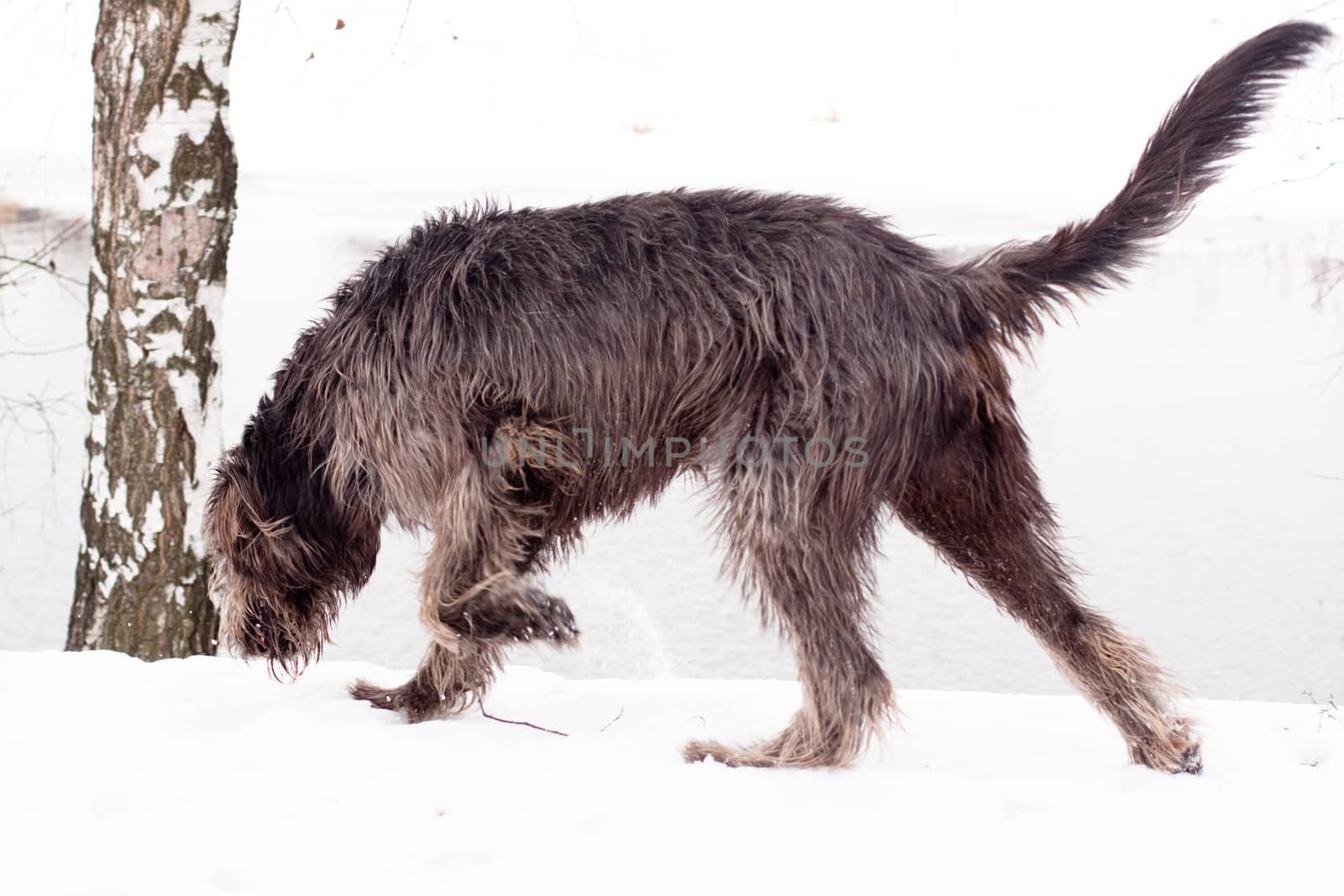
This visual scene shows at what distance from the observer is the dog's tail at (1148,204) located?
2.92 meters

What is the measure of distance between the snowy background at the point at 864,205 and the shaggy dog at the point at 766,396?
7.91 ft

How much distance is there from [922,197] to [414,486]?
12589 millimetres

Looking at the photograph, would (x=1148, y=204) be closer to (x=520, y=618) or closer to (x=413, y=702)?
(x=520, y=618)

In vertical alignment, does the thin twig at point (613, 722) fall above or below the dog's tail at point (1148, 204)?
below

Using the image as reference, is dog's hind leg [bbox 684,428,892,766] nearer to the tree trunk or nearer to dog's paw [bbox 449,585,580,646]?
dog's paw [bbox 449,585,580,646]

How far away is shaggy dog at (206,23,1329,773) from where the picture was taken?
3053 mm

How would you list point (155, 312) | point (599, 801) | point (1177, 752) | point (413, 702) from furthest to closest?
1. point (155, 312)
2. point (413, 702)
3. point (1177, 752)
4. point (599, 801)

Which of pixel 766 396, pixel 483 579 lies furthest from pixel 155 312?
pixel 766 396

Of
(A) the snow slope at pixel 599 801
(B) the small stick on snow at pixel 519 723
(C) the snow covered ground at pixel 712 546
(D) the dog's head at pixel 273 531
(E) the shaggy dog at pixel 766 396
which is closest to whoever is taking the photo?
(A) the snow slope at pixel 599 801

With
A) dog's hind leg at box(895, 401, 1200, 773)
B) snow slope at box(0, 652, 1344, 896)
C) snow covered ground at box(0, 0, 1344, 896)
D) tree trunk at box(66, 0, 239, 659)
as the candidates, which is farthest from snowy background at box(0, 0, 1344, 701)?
dog's hind leg at box(895, 401, 1200, 773)

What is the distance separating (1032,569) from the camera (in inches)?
→ 130

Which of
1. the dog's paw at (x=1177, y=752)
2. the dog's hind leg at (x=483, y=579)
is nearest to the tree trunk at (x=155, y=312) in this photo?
the dog's hind leg at (x=483, y=579)

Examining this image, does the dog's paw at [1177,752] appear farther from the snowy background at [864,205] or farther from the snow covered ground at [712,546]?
the snowy background at [864,205]

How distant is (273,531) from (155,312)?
4.89ft
